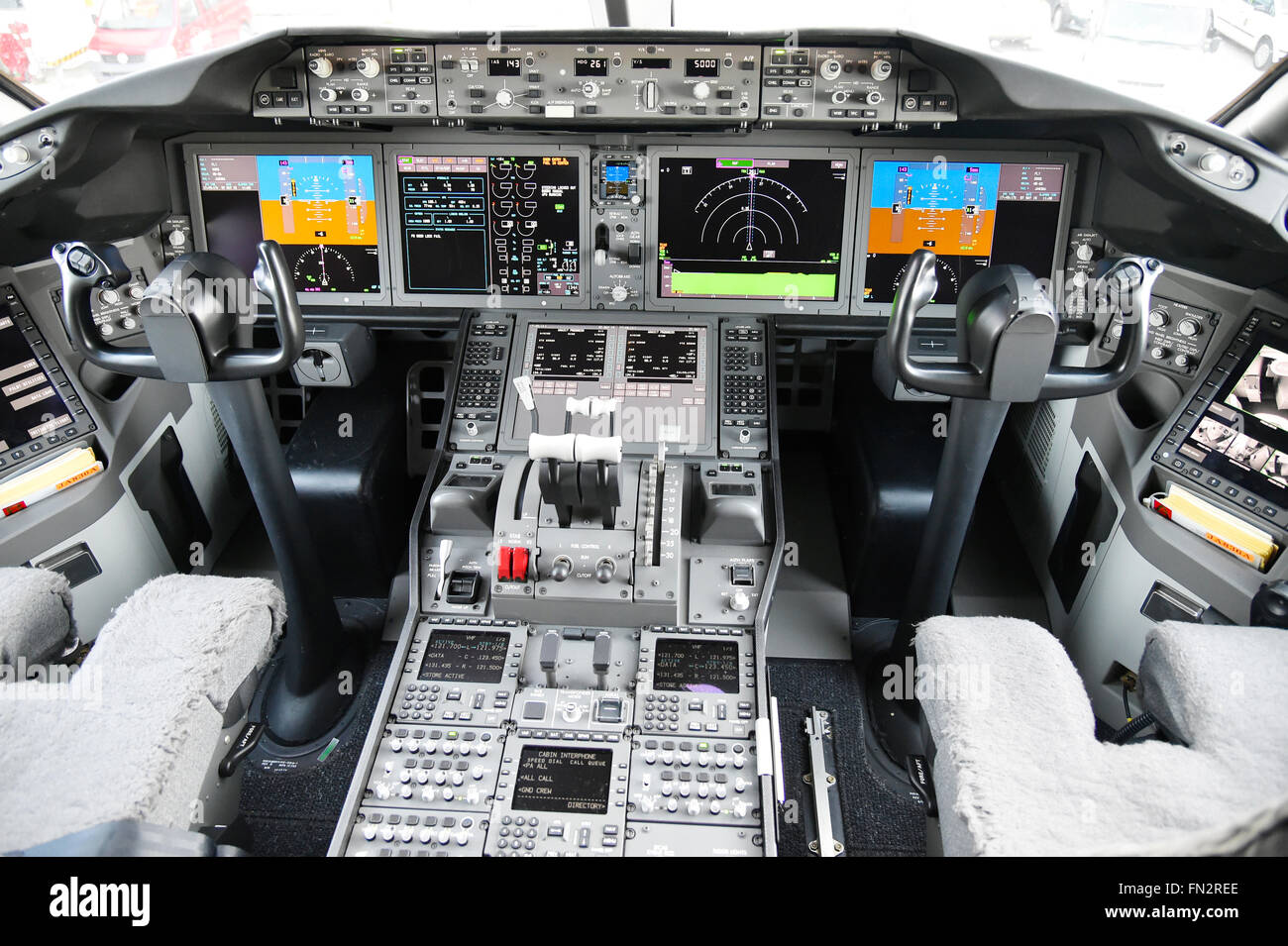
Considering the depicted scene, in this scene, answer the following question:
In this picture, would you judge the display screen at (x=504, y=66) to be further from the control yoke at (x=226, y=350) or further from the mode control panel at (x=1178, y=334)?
the mode control panel at (x=1178, y=334)

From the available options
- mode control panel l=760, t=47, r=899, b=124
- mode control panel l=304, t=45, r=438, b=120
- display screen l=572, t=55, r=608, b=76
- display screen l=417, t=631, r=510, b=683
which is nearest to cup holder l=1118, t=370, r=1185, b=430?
mode control panel l=760, t=47, r=899, b=124

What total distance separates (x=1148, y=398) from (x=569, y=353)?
5.64 ft

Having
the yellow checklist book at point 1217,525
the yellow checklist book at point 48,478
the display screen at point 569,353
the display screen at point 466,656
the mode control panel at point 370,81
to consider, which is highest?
the mode control panel at point 370,81

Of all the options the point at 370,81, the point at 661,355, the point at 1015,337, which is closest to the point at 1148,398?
the point at 1015,337

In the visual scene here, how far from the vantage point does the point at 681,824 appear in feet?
6.42

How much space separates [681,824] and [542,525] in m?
0.84

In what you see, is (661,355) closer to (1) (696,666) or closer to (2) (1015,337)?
(1) (696,666)

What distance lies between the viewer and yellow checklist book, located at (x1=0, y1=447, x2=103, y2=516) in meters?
2.30

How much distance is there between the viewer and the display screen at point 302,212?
288 cm

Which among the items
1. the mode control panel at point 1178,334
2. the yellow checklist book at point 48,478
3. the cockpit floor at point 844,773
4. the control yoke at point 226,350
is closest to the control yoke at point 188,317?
the control yoke at point 226,350

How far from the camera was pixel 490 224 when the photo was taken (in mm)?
2916

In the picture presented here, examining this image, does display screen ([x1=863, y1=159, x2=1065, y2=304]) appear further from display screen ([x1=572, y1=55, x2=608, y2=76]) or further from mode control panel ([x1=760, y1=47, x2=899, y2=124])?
display screen ([x1=572, y1=55, x2=608, y2=76])

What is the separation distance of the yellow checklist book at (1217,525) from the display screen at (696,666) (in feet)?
3.72
